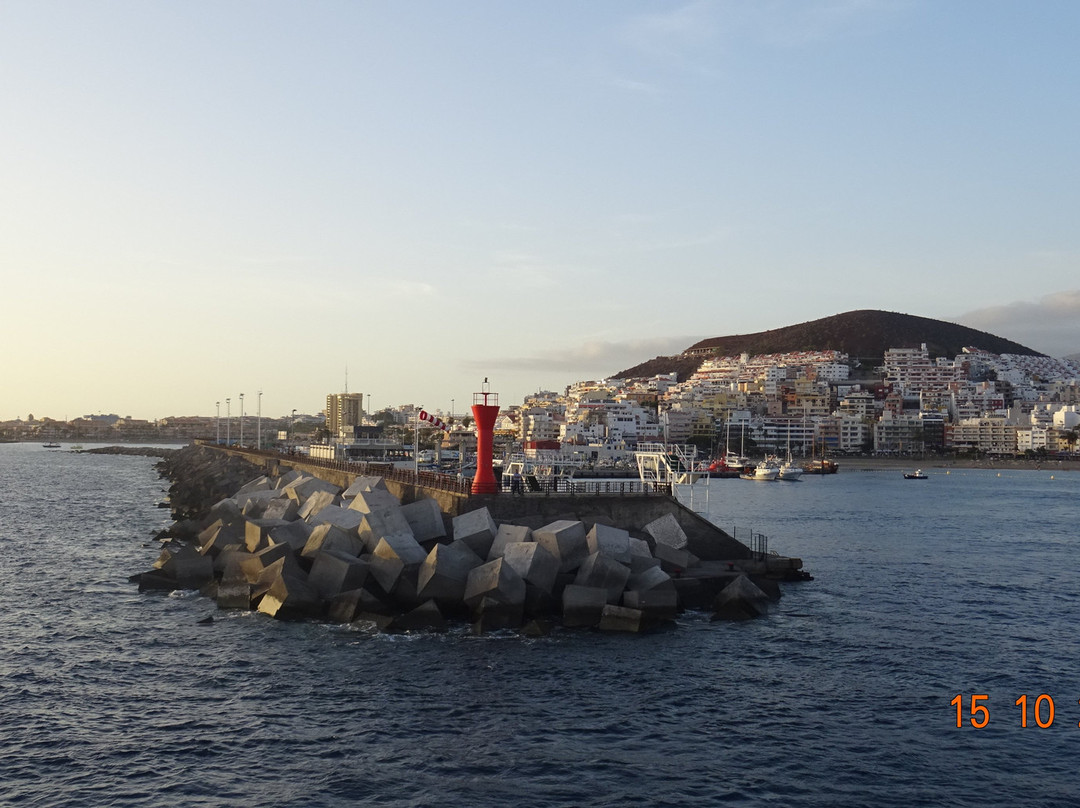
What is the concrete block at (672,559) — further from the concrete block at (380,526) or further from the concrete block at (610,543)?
the concrete block at (380,526)

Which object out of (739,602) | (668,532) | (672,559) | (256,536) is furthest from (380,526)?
(739,602)

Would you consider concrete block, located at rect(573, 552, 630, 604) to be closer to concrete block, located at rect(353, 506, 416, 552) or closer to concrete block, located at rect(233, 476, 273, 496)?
concrete block, located at rect(353, 506, 416, 552)

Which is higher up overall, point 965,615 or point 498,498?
point 498,498

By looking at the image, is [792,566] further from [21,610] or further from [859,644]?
[21,610]

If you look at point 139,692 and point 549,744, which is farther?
point 139,692

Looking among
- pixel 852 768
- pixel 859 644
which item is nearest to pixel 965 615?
pixel 859 644

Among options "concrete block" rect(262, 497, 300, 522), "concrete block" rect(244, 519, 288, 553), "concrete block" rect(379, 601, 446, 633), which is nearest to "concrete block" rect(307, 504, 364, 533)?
"concrete block" rect(244, 519, 288, 553)

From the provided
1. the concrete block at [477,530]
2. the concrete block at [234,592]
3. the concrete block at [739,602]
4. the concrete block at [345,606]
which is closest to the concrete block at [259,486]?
the concrete block at [234,592]

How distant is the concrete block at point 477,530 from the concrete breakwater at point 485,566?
0.04 metres

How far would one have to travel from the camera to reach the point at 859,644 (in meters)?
21.2

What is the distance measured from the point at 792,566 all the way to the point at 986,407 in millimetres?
170952

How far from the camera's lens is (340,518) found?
86.6 ft

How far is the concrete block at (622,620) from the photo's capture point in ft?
70.4

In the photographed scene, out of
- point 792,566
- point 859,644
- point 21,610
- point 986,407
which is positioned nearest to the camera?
point 859,644
